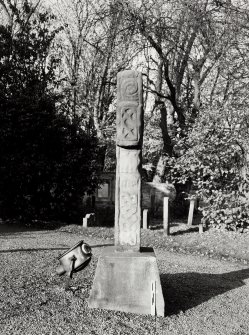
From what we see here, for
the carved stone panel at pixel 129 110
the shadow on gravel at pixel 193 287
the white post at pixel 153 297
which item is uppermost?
the carved stone panel at pixel 129 110

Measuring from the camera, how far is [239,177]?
13.0m

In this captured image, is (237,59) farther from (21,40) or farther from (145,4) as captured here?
(21,40)

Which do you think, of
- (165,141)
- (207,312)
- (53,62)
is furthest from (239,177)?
(53,62)

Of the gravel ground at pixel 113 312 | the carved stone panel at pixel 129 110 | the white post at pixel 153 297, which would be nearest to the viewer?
the gravel ground at pixel 113 312

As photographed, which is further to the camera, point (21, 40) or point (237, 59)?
point (21, 40)

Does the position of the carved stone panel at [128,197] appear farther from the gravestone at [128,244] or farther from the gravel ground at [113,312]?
the gravel ground at [113,312]

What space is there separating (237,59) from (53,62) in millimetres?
7466

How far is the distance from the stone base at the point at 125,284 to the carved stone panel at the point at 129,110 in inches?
64.8

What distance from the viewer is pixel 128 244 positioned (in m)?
5.81

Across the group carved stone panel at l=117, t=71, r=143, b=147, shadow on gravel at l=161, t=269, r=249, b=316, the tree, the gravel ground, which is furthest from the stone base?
the tree

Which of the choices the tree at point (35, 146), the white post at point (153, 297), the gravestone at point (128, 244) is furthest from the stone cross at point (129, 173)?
the tree at point (35, 146)

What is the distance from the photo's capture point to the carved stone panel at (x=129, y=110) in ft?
18.8

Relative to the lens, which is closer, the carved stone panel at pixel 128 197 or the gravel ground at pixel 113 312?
the gravel ground at pixel 113 312

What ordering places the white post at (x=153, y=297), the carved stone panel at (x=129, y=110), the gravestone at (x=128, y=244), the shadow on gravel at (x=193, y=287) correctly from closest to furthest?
the white post at (x=153, y=297) → the gravestone at (x=128, y=244) → the carved stone panel at (x=129, y=110) → the shadow on gravel at (x=193, y=287)
